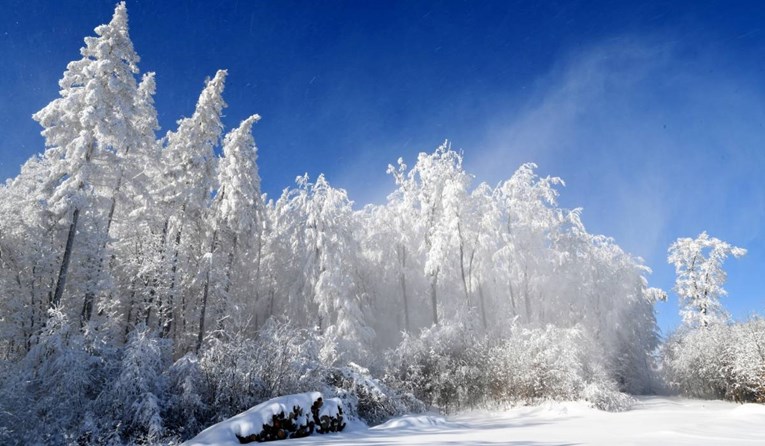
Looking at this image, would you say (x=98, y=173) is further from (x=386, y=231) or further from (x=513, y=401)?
(x=386, y=231)

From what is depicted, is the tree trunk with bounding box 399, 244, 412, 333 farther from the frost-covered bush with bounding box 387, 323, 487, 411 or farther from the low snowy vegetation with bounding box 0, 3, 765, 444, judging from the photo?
the frost-covered bush with bounding box 387, 323, 487, 411

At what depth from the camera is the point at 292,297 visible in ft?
96.4

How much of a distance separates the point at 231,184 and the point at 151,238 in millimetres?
4407

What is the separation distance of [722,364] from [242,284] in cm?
2679

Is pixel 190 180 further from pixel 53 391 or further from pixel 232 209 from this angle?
pixel 53 391

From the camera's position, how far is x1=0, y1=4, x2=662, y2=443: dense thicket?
38.7ft

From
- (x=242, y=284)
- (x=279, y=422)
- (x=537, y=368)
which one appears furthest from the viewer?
(x=242, y=284)

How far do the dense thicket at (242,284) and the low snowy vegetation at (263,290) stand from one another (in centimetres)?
9

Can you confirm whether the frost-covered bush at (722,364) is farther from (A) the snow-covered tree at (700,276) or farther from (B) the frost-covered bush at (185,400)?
(B) the frost-covered bush at (185,400)

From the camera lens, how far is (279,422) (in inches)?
376

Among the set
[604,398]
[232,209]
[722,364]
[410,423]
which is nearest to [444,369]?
[604,398]

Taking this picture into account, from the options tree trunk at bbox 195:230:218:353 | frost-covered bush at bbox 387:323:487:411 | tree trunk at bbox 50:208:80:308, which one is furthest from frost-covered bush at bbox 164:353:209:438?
frost-covered bush at bbox 387:323:487:411

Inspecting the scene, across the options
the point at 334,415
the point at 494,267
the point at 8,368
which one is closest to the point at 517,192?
the point at 494,267

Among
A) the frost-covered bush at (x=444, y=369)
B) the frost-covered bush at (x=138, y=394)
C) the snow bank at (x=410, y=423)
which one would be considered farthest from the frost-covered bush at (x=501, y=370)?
the frost-covered bush at (x=138, y=394)
